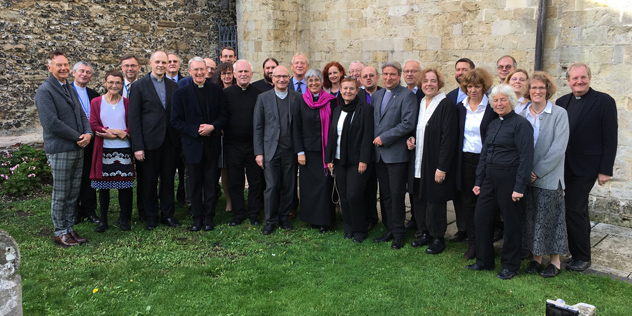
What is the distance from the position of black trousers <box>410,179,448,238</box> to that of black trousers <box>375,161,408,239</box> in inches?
5.7

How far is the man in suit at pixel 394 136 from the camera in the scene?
17.6 ft

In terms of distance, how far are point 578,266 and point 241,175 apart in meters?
3.81

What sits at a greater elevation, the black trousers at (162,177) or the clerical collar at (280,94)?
the clerical collar at (280,94)

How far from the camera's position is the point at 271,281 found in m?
4.64

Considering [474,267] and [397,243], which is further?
[397,243]

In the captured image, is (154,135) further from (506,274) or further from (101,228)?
(506,274)

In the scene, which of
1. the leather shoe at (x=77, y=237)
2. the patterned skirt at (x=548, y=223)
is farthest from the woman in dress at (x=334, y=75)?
the leather shoe at (x=77, y=237)

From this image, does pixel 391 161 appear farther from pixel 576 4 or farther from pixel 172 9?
pixel 172 9

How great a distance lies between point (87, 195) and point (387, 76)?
13.3ft

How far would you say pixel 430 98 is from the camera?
209 inches

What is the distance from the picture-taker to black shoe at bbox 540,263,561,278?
4684 mm

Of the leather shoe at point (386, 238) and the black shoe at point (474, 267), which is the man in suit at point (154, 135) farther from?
the black shoe at point (474, 267)

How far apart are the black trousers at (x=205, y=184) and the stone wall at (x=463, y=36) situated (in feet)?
14.3

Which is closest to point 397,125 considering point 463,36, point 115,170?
point 115,170
